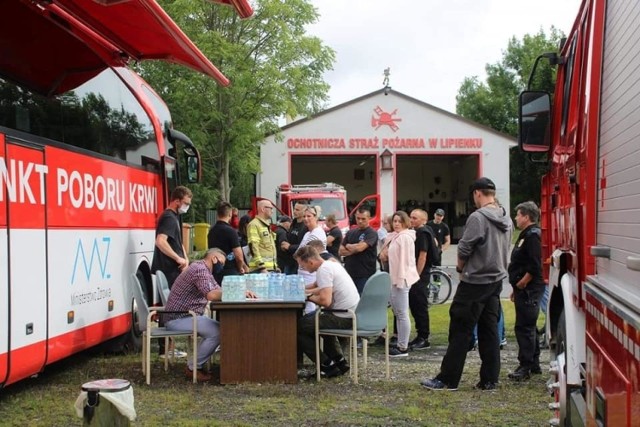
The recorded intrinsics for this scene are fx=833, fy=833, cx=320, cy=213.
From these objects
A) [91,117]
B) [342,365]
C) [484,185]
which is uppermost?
[91,117]

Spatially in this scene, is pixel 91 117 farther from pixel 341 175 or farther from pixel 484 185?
pixel 341 175

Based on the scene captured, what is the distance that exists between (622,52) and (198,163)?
352 inches

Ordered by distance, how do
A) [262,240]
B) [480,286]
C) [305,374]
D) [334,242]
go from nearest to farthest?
[480,286] < [305,374] < [262,240] < [334,242]

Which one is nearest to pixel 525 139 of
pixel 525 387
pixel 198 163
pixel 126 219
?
pixel 525 387

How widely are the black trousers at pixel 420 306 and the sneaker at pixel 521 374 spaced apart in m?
2.36

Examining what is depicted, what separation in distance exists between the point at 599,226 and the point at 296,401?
413 centimetres

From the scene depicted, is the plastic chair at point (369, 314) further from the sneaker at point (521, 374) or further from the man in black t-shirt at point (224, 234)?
the man in black t-shirt at point (224, 234)

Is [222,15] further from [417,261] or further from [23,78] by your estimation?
[23,78]

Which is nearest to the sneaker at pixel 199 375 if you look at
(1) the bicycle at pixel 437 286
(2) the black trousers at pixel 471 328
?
(2) the black trousers at pixel 471 328

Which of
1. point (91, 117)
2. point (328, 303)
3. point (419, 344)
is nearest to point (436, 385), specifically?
point (328, 303)

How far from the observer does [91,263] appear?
804 cm

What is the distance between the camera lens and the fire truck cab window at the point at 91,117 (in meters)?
6.52

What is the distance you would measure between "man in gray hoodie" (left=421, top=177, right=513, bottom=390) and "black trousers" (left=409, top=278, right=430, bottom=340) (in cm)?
275

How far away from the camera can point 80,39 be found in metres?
7.66
